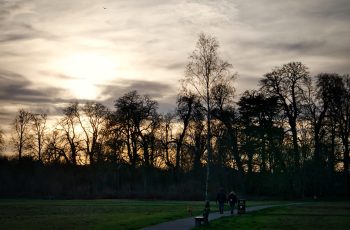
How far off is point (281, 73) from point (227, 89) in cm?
2458

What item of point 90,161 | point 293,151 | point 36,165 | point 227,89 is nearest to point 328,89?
point 293,151

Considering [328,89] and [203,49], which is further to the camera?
[328,89]

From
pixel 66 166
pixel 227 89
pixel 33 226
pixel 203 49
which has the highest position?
pixel 203 49

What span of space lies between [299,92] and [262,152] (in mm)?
9959

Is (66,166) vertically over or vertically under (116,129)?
under

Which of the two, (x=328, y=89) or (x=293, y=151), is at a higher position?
(x=328, y=89)

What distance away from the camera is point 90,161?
284 feet

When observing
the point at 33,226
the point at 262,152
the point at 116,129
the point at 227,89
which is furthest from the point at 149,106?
the point at 33,226

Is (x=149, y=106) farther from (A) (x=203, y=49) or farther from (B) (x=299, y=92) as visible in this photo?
(A) (x=203, y=49)

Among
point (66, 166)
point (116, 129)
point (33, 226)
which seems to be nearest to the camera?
point (33, 226)

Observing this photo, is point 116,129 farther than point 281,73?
Yes

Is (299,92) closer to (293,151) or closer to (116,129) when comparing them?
(293,151)

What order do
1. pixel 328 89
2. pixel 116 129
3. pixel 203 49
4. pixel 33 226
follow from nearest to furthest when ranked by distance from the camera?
pixel 33 226
pixel 203 49
pixel 328 89
pixel 116 129

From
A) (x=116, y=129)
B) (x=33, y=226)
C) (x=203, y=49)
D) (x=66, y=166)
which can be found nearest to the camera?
(x=33, y=226)
